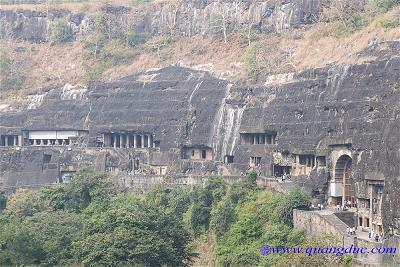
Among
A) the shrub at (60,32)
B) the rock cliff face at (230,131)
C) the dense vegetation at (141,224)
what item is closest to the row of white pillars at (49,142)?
the rock cliff face at (230,131)

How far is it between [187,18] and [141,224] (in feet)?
115

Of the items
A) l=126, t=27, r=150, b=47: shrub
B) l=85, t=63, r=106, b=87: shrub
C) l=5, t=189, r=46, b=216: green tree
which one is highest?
l=126, t=27, r=150, b=47: shrub

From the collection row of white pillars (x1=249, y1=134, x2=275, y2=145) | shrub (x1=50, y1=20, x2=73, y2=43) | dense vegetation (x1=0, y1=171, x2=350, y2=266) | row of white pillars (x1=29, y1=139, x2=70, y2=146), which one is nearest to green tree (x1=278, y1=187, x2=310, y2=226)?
dense vegetation (x1=0, y1=171, x2=350, y2=266)

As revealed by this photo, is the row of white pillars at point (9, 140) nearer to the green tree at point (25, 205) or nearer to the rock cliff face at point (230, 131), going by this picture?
the rock cliff face at point (230, 131)

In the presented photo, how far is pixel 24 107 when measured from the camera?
68.2 m

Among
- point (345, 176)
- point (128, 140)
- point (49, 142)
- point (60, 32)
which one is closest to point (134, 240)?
point (345, 176)

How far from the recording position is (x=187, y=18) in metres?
72.9

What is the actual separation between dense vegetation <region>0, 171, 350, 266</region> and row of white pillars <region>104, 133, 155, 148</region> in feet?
19.2

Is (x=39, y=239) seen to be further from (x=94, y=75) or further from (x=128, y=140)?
(x=94, y=75)

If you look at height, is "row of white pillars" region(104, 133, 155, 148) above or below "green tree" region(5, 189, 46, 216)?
above

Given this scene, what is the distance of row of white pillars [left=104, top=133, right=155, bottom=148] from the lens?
62.1 metres

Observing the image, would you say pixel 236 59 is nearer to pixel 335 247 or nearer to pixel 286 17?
pixel 286 17

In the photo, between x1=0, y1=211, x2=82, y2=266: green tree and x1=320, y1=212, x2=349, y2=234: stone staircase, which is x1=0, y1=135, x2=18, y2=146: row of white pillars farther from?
x1=320, y1=212, x2=349, y2=234: stone staircase

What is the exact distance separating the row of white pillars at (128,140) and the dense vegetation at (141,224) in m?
5.86
